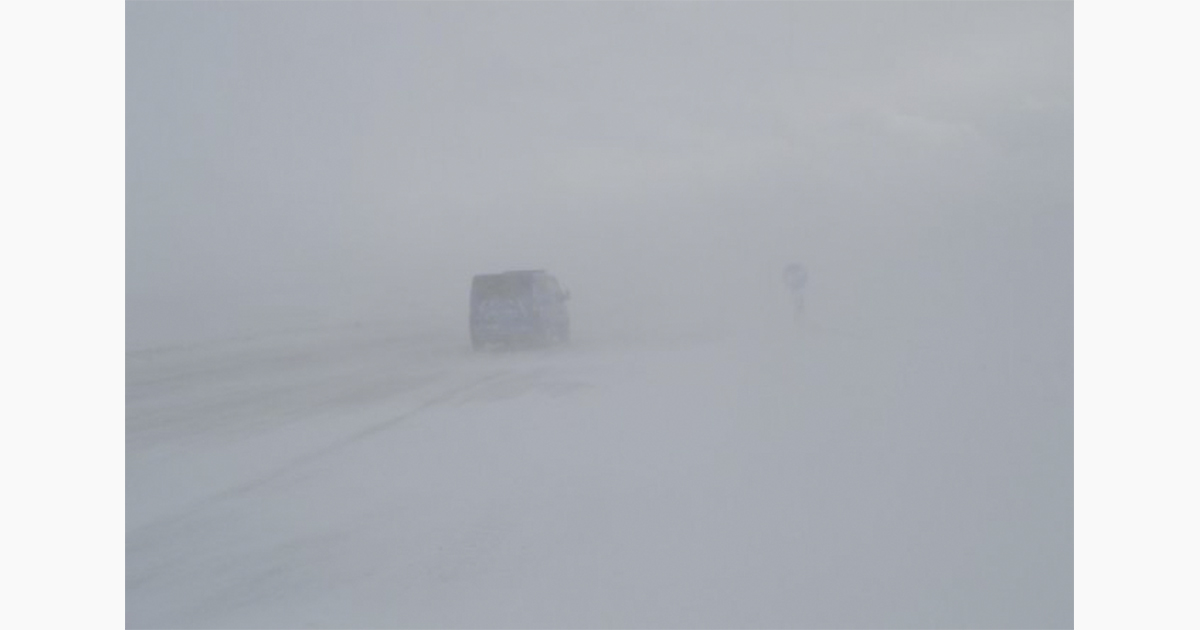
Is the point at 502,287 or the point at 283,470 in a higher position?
the point at 502,287

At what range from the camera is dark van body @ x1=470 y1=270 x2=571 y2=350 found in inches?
239

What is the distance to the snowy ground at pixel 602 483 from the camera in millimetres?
4578

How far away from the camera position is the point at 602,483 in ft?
17.7

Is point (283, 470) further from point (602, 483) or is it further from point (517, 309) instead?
point (602, 483)

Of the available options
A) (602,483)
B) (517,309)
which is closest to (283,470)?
(517,309)

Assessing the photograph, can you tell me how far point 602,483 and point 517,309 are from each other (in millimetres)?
1345

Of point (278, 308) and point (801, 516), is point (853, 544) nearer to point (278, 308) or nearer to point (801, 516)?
point (801, 516)

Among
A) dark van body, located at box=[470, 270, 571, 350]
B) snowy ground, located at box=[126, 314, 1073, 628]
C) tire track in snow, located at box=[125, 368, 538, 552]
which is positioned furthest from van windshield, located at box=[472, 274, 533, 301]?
tire track in snow, located at box=[125, 368, 538, 552]

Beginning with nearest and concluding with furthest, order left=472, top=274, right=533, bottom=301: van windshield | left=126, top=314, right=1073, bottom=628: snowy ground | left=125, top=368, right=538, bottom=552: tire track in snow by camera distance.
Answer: left=126, top=314, right=1073, bottom=628: snowy ground, left=125, top=368, right=538, bottom=552: tire track in snow, left=472, top=274, right=533, bottom=301: van windshield

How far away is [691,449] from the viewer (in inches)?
225

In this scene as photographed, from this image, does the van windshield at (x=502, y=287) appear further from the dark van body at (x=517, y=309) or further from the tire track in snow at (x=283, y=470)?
the tire track in snow at (x=283, y=470)

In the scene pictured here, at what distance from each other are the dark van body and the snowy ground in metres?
0.18

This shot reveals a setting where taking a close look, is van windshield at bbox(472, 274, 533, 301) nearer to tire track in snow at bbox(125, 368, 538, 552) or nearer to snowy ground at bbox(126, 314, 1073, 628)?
snowy ground at bbox(126, 314, 1073, 628)

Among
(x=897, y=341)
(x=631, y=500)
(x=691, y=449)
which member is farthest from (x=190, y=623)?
(x=897, y=341)
